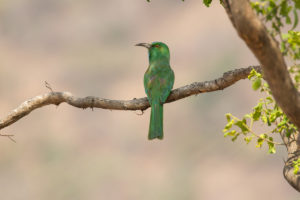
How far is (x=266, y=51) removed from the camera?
353 cm

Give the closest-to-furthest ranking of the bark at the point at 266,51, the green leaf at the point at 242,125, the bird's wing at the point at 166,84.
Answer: the bark at the point at 266,51, the green leaf at the point at 242,125, the bird's wing at the point at 166,84

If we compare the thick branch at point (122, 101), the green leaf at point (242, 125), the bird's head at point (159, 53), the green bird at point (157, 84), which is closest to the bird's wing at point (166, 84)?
the green bird at point (157, 84)

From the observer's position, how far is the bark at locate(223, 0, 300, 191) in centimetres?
344

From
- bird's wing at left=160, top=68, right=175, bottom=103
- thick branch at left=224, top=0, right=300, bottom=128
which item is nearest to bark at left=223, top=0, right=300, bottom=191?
thick branch at left=224, top=0, right=300, bottom=128

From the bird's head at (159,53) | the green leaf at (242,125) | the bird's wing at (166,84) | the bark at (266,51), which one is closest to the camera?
the bark at (266,51)

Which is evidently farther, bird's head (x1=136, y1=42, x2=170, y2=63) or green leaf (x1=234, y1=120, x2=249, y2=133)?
bird's head (x1=136, y1=42, x2=170, y2=63)

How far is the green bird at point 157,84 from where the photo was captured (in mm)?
6830

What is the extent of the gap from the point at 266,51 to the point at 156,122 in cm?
347

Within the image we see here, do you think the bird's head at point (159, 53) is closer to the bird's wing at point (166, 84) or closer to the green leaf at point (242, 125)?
the bird's wing at point (166, 84)

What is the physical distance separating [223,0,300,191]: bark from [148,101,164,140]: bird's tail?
9.92 ft

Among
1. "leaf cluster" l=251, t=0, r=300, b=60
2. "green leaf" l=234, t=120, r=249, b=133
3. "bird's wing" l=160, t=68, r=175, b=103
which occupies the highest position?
"bird's wing" l=160, t=68, r=175, b=103

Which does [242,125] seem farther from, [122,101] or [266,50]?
[122,101]

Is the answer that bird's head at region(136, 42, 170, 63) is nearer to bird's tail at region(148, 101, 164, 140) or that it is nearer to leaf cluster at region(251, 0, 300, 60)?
bird's tail at region(148, 101, 164, 140)

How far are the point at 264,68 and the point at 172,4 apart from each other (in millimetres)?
70781
